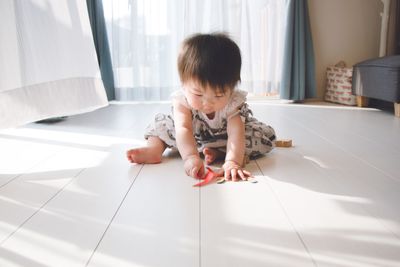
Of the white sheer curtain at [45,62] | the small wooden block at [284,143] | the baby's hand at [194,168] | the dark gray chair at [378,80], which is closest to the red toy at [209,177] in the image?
the baby's hand at [194,168]

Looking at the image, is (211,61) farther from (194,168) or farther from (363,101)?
(363,101)

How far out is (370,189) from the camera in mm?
936

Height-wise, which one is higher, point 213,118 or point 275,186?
point 213,118

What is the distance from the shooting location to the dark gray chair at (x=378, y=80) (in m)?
2.10

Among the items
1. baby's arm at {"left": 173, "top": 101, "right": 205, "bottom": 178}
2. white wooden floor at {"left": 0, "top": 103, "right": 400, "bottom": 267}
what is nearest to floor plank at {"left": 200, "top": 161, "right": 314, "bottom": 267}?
white wooden floor at {"left": 0, "top": 103, "right": 400, "bottom": 267}

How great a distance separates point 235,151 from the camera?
1114 millimetres

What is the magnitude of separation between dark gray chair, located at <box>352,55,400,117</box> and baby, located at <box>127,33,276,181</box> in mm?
1163

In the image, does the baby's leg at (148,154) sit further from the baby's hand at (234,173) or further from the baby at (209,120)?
the baby's hand at (234,173)

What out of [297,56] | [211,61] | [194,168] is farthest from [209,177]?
[297,56]

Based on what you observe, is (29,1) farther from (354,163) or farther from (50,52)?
(354,163)

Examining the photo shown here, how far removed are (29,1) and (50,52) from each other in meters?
0.18

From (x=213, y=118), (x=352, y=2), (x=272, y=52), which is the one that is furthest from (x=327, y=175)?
(x=352, y=2)

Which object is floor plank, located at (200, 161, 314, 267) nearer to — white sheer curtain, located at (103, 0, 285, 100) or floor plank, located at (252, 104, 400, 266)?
floor plank, located at (252, 104, 400, 266)

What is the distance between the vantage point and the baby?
104 centimetres
